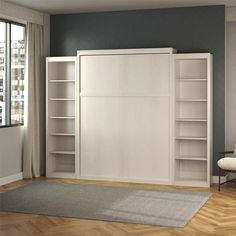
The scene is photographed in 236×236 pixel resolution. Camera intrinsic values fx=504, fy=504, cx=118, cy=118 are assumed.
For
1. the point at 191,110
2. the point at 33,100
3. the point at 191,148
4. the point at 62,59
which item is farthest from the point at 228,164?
the point at 33,100

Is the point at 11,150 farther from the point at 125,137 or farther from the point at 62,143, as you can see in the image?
the point at 125,137

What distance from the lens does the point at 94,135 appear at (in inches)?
314

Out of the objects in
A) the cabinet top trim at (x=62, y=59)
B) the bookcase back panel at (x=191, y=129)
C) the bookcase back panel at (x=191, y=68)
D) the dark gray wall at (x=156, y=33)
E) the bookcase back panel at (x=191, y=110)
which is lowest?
the bookcase back panel at (x=191, y=129)

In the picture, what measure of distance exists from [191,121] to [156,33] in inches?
59.2

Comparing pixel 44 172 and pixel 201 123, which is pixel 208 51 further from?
pixel 44 172

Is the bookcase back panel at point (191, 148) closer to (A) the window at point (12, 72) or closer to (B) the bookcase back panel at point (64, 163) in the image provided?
(B) the bookcase back panel at point (64, 163)

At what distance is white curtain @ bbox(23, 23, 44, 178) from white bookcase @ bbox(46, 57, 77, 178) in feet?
0.57

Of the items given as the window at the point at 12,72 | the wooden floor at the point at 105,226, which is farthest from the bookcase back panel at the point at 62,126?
the wooden floor at the point at 105,226

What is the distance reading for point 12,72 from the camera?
7895 mm

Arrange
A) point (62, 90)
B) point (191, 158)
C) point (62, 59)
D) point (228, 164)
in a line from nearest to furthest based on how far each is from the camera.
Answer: point (228, 164)
point (191, 158)
point (62, 59)
point (62, 90)

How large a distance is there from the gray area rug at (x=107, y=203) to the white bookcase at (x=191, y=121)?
84cm

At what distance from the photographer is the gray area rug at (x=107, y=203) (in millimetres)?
5602

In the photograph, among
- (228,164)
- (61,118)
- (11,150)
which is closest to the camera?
(228,164)

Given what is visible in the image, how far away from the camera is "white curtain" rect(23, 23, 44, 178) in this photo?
8.00 m
